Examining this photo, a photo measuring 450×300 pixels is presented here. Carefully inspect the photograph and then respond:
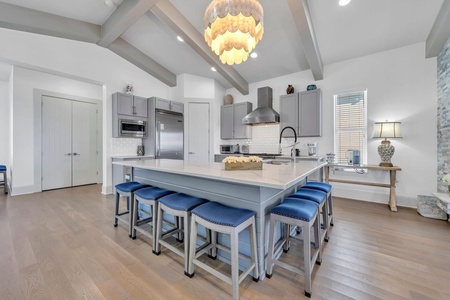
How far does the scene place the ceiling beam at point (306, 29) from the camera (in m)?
2.74

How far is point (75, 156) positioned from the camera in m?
5.12

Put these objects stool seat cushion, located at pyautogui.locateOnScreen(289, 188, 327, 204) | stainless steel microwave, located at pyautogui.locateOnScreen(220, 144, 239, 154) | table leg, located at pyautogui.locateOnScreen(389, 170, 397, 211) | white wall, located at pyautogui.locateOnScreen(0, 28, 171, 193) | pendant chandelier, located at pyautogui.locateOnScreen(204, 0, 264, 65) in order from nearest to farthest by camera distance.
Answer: pendant chandelier, located at pyautogui.locateOnScreen(204, 0, 264, 65)
stool seat cushion, located at pyautogui.locateOnScreen(289, 188, 327, 204)
table leg, located at pyautogui.locateOnScreen(389, 170, 397, 211)
white wall, located at pyautogui.locateOnScreen(0, 28, 171, 193)
stainless steel microwave, located at pyautogui.locateOnScreen(220, 144, 239, 154)

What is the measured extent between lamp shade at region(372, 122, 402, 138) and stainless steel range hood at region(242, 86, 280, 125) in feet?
6.60

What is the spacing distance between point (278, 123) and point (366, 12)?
265 centimetres

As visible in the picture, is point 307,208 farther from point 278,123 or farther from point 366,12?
point 278,123

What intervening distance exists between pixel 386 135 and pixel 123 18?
524 cm

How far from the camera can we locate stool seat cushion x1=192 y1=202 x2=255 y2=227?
4.55 ft

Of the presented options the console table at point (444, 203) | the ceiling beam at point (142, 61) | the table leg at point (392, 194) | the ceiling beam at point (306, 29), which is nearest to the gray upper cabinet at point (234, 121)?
the ceiling beam at point (142, 61)

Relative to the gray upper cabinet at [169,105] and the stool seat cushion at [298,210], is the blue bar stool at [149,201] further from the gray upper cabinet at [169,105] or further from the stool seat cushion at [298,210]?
the gray upper cabinet at [169,105]

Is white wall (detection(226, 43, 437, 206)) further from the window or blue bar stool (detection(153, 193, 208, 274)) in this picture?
blue bar stool (detection(153, 193, 208, 274))

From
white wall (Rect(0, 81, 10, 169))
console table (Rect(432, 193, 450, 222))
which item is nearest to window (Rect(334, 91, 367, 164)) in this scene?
console table (Rect(432, 193, 450, 222))

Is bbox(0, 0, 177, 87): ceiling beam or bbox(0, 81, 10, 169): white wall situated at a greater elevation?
bbox(0, 0, 177, 87): ceiling beam

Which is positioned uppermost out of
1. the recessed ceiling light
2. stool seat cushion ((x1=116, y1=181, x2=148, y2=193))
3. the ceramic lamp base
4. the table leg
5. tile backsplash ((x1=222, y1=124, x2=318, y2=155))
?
the recessed ceiling light

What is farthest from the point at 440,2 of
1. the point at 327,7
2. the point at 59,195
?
the point at 59,195
